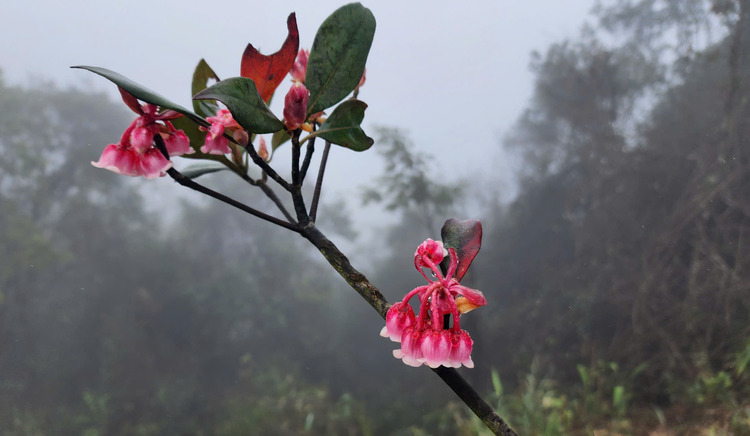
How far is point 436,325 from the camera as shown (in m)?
0.20

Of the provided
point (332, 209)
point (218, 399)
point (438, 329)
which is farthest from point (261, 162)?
point (218, 399)

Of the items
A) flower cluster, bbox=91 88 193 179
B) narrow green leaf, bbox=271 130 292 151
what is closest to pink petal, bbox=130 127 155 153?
flower cluster, bbox=91 88 193 179

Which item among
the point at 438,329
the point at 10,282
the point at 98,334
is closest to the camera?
the point at 438,329

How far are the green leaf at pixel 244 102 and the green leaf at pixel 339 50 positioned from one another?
0.10 feet

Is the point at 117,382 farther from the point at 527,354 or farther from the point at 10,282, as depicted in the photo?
the point at 527,354

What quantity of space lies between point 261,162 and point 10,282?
233 centimetres

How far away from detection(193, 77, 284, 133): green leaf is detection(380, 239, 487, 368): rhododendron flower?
94 mm

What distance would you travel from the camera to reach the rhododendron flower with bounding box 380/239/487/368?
195 millimetres

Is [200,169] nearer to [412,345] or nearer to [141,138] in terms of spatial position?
[141,138]

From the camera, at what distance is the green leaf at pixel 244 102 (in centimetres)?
18

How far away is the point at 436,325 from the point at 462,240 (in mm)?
50

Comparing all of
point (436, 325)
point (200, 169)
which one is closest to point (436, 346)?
point (436, 325)

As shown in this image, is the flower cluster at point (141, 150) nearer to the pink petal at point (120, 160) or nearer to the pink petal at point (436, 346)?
the pink petal at point (120, 160)

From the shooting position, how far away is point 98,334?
205cm
